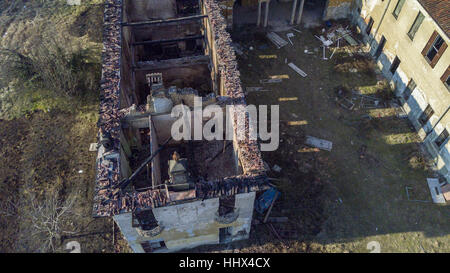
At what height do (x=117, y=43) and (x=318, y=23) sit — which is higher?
(x=117, y=43)

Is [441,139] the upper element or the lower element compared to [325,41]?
lower

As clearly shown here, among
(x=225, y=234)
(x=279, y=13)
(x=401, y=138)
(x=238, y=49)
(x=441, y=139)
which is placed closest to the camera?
(x=225, y=234)

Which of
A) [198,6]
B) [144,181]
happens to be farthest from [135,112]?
[198,6]

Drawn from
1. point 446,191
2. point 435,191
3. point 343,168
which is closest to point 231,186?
point 343,168

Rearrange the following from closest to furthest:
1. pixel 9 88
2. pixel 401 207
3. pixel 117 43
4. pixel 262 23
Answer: pixel 117 43, pixel 401 207, pixel 9 88, pixel 262 23

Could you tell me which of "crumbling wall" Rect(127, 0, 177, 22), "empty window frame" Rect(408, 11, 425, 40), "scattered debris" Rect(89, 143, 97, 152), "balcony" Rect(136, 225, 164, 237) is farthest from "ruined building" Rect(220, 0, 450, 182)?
Result: "balcony" Rect(136, 225, 164, 237)

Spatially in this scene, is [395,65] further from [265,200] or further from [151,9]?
[151,9]

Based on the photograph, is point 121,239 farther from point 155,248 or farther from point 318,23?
point 318,23

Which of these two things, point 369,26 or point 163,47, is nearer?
point 163,47
